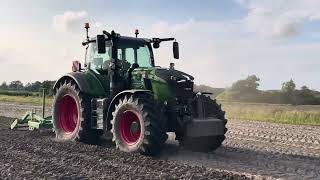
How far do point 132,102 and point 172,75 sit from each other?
1061 millimetres

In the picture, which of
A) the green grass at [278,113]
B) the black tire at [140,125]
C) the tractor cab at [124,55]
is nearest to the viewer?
the black tire at [140,125]

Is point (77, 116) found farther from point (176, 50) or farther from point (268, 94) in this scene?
point (268, 94)

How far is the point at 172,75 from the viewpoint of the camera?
372 inches

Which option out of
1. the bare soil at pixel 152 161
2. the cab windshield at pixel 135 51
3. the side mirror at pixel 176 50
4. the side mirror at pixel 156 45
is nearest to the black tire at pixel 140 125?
the bare soil at pixel 152 161

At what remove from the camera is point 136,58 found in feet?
34.6

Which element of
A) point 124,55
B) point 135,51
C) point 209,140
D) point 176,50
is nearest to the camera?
point 209,140

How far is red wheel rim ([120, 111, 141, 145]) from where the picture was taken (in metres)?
9.15

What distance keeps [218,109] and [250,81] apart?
2588cm

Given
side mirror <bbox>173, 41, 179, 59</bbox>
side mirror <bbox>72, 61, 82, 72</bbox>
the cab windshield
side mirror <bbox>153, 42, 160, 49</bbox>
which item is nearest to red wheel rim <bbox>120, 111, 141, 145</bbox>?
the cab windshield

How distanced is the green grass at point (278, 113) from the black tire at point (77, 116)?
42.8 feet

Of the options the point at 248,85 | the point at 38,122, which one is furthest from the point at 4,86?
the point at 38,122

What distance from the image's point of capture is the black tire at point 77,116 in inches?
406

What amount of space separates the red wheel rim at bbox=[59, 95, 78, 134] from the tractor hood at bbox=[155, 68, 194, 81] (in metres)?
2.80

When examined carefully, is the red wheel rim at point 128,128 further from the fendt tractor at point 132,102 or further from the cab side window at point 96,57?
the cab side window at point 96,57
